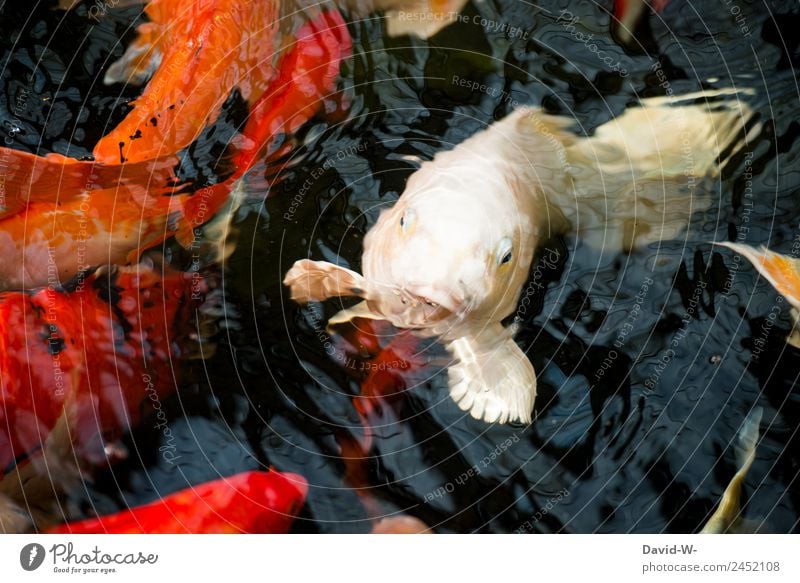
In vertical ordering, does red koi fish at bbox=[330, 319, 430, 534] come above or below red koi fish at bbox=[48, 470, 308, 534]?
above

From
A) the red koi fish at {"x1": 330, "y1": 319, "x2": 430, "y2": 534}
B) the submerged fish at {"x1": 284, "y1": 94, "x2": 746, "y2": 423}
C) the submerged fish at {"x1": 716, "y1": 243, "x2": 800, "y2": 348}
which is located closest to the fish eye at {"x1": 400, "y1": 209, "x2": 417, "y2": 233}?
the submerged fish at {"x1": 284, "y1": 94, "x2": 746, "y2": 423}

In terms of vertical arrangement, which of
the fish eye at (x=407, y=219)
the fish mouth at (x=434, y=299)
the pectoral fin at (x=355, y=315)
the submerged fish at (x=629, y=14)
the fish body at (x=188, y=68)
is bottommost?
the pectoral fin at (x=355, y=315)

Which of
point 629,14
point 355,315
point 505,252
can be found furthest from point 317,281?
point 629,14

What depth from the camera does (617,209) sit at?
679mm

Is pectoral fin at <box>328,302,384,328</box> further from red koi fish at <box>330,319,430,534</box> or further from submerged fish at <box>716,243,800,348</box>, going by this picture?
submerged fish at <box>716,243,800,348</box>

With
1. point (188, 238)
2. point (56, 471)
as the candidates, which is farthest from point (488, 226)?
point (56, 471)

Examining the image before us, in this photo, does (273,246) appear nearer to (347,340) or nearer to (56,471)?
(347,340)

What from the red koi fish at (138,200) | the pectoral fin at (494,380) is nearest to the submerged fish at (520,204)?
the pectoral fin at (494,380)

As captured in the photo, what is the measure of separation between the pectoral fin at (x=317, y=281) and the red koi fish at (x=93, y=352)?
10cm

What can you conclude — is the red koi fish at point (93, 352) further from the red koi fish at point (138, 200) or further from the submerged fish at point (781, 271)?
the submerged fish at point (781, 271)

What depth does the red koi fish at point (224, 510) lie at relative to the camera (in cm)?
67

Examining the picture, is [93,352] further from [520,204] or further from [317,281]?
[520,204]

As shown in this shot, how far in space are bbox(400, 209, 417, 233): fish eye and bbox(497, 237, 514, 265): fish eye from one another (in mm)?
94

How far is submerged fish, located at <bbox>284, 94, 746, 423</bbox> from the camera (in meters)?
0.67
